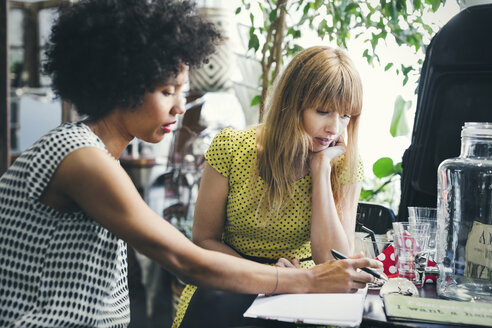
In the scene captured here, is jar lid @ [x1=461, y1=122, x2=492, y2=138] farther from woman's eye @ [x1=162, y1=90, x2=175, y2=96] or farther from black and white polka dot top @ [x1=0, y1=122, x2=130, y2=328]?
black and white polka dot top @ [x1=0, y1=122, x2=130, y2=328]

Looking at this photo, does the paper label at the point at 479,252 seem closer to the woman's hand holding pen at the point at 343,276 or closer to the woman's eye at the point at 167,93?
the woman's hand holding pen at the point at 343,276

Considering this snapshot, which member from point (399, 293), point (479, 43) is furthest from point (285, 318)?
point (479, 43)

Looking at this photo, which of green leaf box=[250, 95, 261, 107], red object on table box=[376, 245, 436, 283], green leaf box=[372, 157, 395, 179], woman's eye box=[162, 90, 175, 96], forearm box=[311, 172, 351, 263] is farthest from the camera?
green leaf box=[250, 95, 261, 107]

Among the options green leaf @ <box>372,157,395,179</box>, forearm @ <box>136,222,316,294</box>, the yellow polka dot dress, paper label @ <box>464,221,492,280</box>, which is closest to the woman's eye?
forearm @ <box>136,222,316,294</box>

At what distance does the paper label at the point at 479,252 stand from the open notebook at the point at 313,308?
240 millimetres

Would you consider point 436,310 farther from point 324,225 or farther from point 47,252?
point 47,252

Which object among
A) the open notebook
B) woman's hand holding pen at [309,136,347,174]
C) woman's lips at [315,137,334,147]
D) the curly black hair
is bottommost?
the open notebook

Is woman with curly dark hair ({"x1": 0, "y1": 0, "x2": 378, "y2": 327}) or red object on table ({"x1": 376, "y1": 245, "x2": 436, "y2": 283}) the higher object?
woman with curly dark hair ({"x1": 0, "y1": 0, "x2": 378, "y2": 327})

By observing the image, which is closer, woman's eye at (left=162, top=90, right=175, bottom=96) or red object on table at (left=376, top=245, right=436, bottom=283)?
woman's eye at (left=162, top=90, right=175, bottom=96)

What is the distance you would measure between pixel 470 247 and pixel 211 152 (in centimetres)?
77

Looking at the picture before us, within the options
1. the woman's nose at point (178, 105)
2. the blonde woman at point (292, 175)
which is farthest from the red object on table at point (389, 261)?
the woman's nose at point (178, 105)

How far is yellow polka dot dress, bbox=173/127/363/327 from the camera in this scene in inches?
61.9

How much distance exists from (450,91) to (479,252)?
0.61 m

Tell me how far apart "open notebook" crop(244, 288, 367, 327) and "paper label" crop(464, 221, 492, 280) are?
240mm
